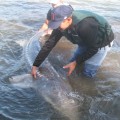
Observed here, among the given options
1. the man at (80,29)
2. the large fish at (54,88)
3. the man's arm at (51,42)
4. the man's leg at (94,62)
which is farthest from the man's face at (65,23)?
the man's leg at (94,62)

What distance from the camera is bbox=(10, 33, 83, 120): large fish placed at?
493 centimetres

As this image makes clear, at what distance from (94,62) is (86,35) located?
1.31m

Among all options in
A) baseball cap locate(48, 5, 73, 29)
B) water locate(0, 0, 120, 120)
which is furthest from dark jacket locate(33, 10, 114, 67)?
water locate(0, 0, 120, 120)

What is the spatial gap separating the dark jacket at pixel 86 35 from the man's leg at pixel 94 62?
35 centimetres

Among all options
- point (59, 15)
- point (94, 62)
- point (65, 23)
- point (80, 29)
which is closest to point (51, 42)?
point (80, 29)

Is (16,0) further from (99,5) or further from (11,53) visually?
(11,53)

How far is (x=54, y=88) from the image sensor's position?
5426 millimetres

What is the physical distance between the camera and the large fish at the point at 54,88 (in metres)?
→ 4.93

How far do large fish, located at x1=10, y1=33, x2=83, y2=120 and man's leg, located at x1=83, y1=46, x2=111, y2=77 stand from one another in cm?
57

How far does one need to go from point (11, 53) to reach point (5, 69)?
1.14m

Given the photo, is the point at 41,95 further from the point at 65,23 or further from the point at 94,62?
Answer: the point at 65,23

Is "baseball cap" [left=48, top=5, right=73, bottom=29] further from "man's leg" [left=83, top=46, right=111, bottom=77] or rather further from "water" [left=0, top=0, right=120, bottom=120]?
"man's leg" [left=83, top=46, right=111, bottom=77]

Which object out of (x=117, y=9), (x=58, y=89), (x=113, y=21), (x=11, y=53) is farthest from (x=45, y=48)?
(x=117, y=9)

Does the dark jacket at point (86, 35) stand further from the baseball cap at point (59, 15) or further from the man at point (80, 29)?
the baseball cap at point (59, 15)
